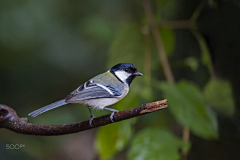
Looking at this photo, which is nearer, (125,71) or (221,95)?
(125,71)

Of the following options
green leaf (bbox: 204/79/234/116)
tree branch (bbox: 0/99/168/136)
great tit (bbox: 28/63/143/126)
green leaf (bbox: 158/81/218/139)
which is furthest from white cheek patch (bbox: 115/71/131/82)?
green leaf (bbox: 204/79/234/116)

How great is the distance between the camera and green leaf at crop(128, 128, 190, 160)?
2.87ft

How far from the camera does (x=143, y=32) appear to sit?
3.96 ft

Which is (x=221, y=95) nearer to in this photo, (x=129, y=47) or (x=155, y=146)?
(x=155, y=146)

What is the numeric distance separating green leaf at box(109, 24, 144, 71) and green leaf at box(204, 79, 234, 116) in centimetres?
35

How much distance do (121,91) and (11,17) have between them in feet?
4.41

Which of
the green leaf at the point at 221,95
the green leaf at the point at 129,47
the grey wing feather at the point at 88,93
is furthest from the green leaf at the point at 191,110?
the grey wing feather at the point at 88,93

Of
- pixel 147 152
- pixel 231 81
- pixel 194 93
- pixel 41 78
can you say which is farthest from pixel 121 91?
pixel 41 78

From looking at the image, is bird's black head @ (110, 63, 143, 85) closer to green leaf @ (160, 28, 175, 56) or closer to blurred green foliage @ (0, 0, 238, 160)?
blurred green foliage @ (0, 0, 238, 160)

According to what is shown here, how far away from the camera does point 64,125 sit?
0.54 m

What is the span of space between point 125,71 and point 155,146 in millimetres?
400

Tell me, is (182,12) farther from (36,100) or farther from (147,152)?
(36,100)

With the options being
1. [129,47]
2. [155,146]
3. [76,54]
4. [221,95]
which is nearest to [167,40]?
[129,47]

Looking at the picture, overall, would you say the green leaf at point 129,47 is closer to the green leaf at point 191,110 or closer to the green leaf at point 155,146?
the green leaf at point 191,110
